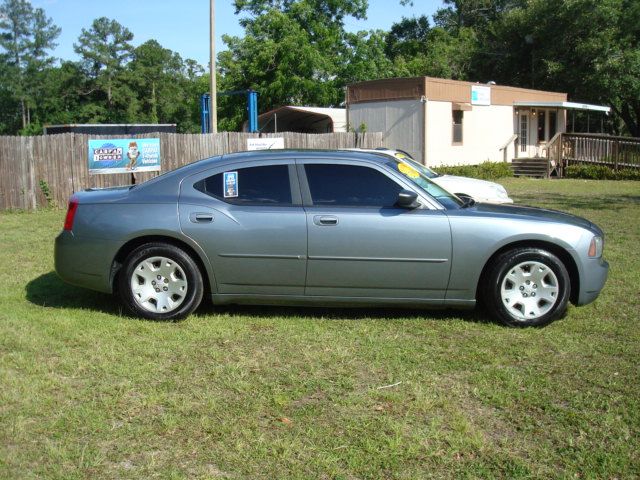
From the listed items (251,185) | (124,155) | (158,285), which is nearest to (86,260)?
(158,285)

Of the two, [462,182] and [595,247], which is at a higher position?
[462,182]

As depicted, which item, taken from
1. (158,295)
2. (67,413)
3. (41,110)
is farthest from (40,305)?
(41,110)

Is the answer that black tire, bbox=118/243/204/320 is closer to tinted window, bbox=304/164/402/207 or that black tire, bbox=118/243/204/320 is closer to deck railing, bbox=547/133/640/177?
tinted window, bbox=304/164/402/207

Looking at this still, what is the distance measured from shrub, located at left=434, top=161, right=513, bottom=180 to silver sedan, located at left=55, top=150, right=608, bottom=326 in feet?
59.4

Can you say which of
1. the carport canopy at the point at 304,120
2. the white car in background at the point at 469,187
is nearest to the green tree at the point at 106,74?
the carport canopy at the point at 304,120

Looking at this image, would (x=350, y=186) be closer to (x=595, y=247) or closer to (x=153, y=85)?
(x=595, y=247)

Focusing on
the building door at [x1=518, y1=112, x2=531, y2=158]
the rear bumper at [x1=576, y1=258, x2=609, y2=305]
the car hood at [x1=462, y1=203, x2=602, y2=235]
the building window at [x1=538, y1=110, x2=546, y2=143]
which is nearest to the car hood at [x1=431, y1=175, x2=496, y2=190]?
the car hood at [x1=462, y1=203, x2=602, y2=235]

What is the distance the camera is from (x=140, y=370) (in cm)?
486

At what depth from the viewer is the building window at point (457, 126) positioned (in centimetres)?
2588

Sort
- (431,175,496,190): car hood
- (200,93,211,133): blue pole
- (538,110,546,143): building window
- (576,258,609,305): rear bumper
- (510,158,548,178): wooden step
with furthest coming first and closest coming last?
1. (538,110,546,143): building window
2. (510,158,548,178): wooden step
3. (200,93,211,133): blue pole
4. (431,175,496,190): car hood
5. (576,258,609,305): rear bumper

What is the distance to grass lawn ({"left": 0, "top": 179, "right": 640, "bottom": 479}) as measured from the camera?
3631 millimetres

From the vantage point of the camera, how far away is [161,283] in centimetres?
607

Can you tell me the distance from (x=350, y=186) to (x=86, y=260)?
7.94 ft

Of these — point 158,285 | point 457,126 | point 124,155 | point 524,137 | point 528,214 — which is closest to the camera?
point 158,285
